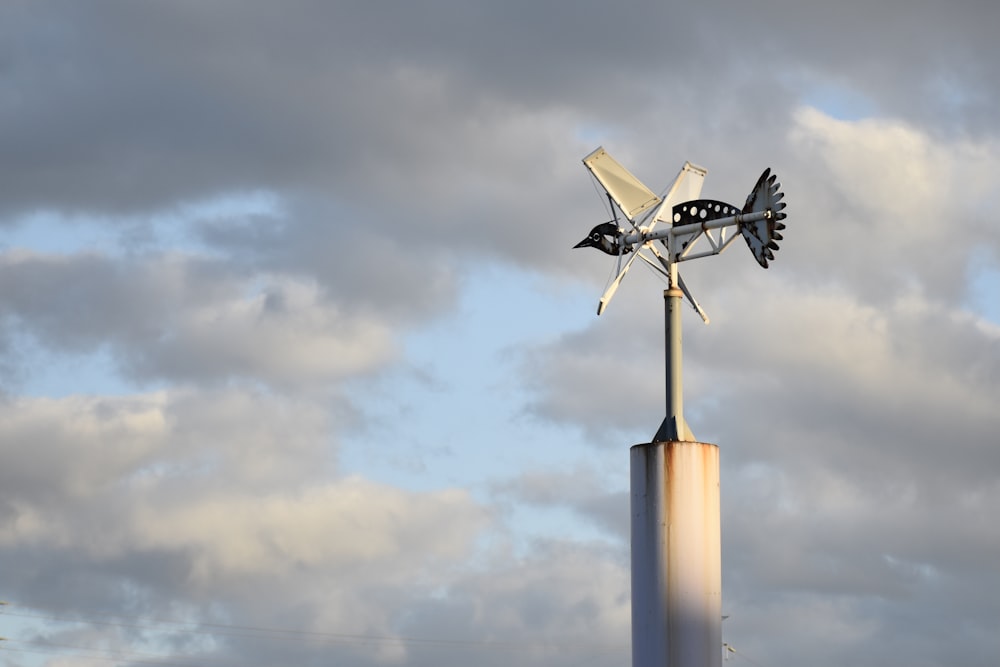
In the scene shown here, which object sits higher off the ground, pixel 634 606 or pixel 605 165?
pixel 605 165

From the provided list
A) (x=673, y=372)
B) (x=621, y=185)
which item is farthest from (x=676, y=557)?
(x=621, y=185)

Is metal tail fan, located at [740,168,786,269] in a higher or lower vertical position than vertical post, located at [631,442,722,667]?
higher

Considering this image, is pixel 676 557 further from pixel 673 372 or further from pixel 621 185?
pixel 621 185

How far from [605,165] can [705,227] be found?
5780 mm

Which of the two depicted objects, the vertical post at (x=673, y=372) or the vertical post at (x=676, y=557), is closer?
the vertical post at (x=676, y=557)

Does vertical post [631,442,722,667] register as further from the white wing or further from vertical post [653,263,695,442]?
the white wing

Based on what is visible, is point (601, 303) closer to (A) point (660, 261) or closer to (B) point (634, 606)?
(A) point (660, 261)

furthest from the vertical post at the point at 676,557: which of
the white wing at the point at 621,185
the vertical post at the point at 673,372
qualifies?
the white wing at the point at 621,185

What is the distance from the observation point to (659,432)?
39531 mm

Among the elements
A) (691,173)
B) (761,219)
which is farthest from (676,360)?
(691,173)

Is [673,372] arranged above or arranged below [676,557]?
above

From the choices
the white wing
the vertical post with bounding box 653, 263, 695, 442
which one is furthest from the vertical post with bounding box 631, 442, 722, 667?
the white wing

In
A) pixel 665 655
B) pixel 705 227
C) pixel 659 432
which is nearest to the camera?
pixel 665 655

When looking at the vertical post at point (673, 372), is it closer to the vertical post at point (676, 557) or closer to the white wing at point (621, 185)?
the vertical post at point (676, 557)
